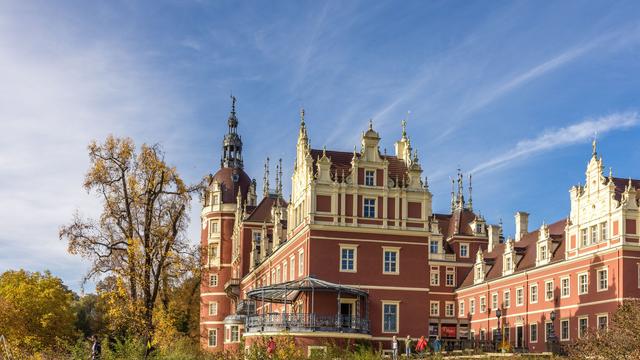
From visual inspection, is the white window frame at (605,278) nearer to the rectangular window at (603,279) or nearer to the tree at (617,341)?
the rectangular window at (603,279)

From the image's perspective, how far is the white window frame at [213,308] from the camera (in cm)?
8138

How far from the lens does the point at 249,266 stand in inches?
3019

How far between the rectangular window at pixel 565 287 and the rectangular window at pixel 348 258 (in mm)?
17359

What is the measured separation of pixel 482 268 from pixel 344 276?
29010 mm

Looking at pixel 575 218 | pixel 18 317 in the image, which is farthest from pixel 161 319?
pixel 575 218

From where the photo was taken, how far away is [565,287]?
58.5 meters

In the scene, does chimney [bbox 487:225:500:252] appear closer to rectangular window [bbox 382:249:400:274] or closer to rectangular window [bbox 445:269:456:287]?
rectangular window [bbox 445:269:456:287]

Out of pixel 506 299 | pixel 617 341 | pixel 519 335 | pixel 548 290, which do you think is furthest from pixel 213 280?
pixel 617 341

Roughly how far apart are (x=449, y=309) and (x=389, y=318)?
33.6 m

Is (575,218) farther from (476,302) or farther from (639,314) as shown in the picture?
(639,314)

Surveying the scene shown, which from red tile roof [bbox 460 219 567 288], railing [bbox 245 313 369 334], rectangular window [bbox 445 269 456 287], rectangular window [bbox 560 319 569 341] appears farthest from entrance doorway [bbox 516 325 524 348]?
railing [bbox 245 313 369 334]

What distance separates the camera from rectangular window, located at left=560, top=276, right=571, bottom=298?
58.0 m

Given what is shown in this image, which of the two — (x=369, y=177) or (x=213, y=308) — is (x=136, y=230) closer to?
(x=369, y=177)

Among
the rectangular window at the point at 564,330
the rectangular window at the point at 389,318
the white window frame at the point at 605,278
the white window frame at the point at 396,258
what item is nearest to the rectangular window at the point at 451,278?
the rectangular window at the point at 564,330
